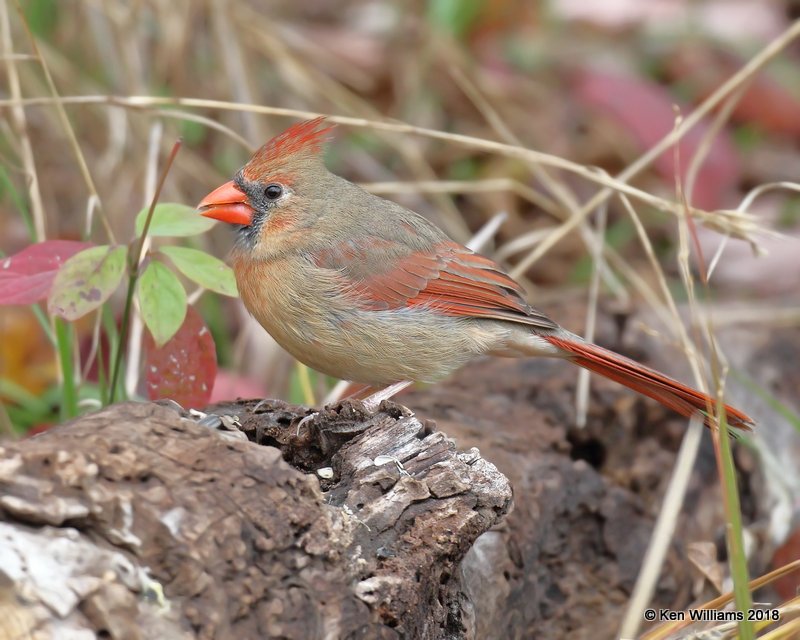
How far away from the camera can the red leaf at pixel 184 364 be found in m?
2.68

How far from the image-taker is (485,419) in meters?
3.24

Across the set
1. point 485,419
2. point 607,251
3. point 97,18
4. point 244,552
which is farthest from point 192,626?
point 97,18

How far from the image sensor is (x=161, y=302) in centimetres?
241

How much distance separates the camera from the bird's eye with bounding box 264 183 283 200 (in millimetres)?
3318

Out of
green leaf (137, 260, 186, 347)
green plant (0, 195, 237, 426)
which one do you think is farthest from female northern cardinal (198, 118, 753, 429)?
green leaf (137, 260, 186, 347)

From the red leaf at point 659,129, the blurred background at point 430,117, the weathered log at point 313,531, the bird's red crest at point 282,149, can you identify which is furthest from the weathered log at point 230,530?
the red leaf at point 659,129

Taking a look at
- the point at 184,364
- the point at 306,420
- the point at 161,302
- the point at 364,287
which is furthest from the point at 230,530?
the point at 364,287

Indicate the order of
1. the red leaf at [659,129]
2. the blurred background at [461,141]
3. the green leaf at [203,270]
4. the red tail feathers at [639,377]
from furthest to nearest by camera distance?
the red leaf at [659,129] < the blurred background at [461,141] < the red tail feathers at [639,377] < the green leaf at [203,270]

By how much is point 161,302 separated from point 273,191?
3.24 feet

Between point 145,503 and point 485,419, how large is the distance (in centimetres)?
159

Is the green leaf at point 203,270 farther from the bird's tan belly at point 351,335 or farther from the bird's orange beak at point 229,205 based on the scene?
the bird's orange beak at point 229,205

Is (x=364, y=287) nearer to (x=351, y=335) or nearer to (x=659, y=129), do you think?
(x=351, y=335)

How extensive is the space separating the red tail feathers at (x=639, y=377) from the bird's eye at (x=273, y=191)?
899mm

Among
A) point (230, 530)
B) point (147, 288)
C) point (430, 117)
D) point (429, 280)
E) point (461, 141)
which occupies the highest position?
point (461, 141)
